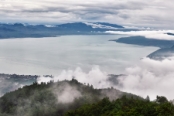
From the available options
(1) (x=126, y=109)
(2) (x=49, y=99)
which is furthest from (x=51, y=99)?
(1) (x=126, y=109)

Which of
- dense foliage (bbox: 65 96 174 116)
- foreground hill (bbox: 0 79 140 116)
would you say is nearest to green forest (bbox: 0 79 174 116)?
foreground hill (bbox: 0 79 140 116)

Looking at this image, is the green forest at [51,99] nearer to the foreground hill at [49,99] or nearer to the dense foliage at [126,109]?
the foreground hill at [49,99]

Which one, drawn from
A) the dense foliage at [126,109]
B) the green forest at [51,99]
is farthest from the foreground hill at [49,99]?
the dense foliage at [126,109]

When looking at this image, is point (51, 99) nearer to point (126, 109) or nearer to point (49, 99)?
point (49, 99)

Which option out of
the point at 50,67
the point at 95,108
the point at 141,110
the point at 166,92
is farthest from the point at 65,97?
the point at 50,67

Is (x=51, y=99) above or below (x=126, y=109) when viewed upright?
below

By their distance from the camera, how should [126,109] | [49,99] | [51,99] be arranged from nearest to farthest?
[126,109]
[51,99]
[49,99]
